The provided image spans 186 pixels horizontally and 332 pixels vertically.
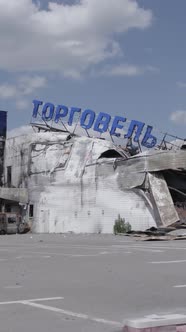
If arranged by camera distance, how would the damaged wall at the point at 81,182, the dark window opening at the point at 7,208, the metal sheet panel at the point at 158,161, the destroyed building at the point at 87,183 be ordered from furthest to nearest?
the dark window opening at the point at 7,208 → the damaged wall at the point at 81,182 → the destroyed building at the point at 87,183 → the metal sheet panel at the point at 158,161


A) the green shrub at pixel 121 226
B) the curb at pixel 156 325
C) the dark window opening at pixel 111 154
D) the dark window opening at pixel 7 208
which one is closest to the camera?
the curb at pixel 156 325

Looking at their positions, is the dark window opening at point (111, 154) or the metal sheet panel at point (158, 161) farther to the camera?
the dark window opening at point (111, 154)

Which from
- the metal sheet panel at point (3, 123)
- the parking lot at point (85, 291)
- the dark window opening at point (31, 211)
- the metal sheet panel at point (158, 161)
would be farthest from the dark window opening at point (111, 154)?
the parking lot at point (85, 291)

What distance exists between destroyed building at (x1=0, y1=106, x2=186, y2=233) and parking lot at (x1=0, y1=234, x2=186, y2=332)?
70.2ft

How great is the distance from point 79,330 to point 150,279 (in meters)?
6.08

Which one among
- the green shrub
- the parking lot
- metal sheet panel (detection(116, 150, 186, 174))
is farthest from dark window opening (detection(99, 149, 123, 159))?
the parking lot

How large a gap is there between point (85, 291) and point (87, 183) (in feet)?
110

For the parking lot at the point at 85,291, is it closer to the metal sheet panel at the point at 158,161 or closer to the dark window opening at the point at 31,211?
the metal sheet panel at the point at 158,161

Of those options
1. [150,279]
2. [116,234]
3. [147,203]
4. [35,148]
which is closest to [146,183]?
[147,203]

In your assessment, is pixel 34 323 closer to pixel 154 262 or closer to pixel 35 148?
pixel 154 262

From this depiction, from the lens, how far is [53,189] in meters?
47.8

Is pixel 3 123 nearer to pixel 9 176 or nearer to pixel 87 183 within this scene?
pixel 9 176

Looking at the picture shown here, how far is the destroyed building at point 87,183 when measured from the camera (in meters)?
40.3

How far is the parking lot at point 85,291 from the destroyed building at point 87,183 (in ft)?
70.2
